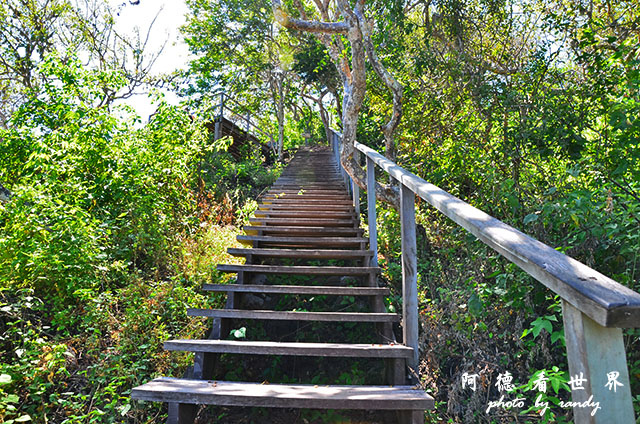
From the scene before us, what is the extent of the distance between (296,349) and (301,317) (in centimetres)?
36

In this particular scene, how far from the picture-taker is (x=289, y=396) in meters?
1.90

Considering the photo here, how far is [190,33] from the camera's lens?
14.5 m

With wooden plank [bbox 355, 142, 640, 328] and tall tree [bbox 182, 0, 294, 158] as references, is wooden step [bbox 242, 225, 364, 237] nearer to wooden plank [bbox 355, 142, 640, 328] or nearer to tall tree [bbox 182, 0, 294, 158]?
wooden plank [bbox 355, 142, 640, 328]


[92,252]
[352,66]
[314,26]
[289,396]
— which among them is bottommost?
[289,396]

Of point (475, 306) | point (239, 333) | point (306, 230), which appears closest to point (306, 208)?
point (306, 230)

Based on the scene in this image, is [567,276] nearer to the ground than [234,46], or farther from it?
nearer to the ground

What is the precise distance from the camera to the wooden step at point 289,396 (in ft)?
6.14

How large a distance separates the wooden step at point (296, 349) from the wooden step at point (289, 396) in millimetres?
214

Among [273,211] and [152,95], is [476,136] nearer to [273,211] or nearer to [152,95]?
[273,211]

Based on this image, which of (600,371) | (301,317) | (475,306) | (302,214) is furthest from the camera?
(302,214)

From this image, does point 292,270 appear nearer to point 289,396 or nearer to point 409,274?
point 409,274

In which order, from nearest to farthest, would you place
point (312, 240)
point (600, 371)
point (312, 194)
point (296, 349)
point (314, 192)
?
1. point (600, 371)
2. point (296, 349)
3. point (312, 240)
4. point (312, 194)
5. point (314, 192)

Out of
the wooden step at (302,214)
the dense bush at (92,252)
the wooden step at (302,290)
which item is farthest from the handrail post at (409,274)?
the wooden step at (302,214)

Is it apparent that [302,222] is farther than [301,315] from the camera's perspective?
Yes
